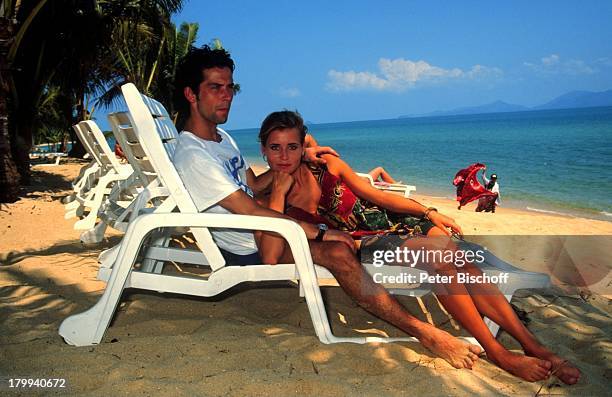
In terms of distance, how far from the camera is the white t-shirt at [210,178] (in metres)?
2.35

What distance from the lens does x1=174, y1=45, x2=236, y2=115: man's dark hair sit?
9.01 feet

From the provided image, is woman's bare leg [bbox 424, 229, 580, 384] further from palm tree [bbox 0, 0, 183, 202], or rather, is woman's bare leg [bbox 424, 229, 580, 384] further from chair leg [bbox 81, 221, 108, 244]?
palm tree [bbox 0, 0, 183, 202]

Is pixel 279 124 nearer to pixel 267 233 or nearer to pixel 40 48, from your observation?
pixel 267 233

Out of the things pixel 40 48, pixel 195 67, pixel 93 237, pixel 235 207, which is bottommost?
pixel 93 237

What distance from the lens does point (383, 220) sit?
283 centimetres

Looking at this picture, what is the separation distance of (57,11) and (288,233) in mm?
9119

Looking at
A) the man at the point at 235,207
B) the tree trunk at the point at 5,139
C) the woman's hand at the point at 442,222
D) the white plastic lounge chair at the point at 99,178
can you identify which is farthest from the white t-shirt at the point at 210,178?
the tree trunk at the point at 5,139

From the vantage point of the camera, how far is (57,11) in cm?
926

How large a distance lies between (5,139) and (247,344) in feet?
20.0

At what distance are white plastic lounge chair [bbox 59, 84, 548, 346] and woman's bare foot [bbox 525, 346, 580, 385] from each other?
0.97ft

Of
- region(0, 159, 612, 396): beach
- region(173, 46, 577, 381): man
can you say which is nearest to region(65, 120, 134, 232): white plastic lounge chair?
region(0, 159, 612, 396): beach

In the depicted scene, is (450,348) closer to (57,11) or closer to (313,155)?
(313,155)

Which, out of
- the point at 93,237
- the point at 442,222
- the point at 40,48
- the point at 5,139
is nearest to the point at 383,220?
the point at 442,222

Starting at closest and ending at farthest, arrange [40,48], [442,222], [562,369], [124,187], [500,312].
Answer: [562,369] → [500,312] → [442,222] → [124,187] → [40,48]
